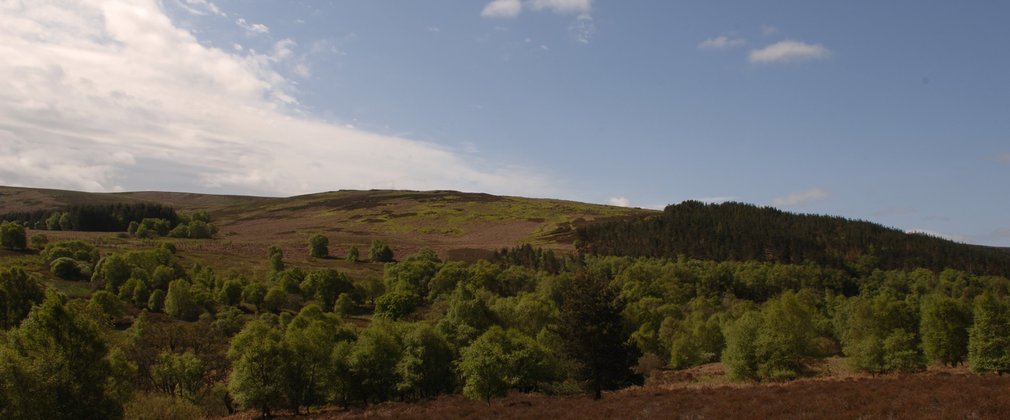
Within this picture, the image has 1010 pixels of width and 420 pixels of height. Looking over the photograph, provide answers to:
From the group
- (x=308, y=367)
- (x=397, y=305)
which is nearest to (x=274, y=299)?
(x=397, y=305)

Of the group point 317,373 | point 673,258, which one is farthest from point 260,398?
point 673,258

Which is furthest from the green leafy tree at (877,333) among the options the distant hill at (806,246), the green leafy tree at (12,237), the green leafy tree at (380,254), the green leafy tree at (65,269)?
the green leafy tree at (12,237)

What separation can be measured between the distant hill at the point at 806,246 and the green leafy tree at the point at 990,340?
380ft

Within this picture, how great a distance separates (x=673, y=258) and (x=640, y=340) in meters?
97.7

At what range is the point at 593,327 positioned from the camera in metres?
40.7

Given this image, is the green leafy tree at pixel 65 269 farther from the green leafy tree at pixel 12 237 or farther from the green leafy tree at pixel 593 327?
the green leafy tree at pixel 593 327

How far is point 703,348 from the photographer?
279 ft

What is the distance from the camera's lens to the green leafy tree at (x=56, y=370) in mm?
32250

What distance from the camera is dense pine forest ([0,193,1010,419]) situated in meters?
41.3

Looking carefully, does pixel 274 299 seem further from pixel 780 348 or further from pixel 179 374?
pixel 780 348

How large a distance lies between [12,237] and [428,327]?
133m

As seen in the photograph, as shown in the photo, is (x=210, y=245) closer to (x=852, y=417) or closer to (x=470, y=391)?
(x=470, y=391)

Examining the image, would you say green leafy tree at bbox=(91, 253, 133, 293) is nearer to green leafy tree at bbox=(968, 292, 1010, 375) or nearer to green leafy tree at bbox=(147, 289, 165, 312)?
green leafy tree at bbox=(147, 289, 165, 312)

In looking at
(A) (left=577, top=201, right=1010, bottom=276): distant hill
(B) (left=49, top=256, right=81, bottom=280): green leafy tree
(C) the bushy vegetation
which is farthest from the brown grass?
(A) (left=577, top=201, right=1010, bottom=276): distant hill
